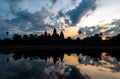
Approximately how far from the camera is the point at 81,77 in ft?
80.0

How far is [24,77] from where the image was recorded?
2430cm

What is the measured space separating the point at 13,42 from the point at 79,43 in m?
58.6

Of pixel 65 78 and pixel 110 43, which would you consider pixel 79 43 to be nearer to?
pixel 110 43

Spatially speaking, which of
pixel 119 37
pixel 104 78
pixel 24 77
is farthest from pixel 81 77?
Result: pixel 119 37

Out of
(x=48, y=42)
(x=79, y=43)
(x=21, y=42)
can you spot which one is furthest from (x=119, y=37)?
(x=21, y=42)

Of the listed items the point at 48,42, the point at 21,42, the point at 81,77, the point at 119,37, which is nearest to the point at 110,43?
the point at 119,37

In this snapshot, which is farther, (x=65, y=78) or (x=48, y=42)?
(x=48, y=42)

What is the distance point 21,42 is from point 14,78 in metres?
171

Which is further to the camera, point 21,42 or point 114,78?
point 21,42

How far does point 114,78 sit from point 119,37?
18244 cm

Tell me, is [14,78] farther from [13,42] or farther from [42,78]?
[13,42]

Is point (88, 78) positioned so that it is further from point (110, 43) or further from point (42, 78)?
point (110, 43)

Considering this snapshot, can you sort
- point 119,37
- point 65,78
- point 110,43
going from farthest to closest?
point 119,37, point 110,43, point 65,78

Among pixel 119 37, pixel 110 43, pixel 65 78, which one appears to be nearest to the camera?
pixel 65 78
